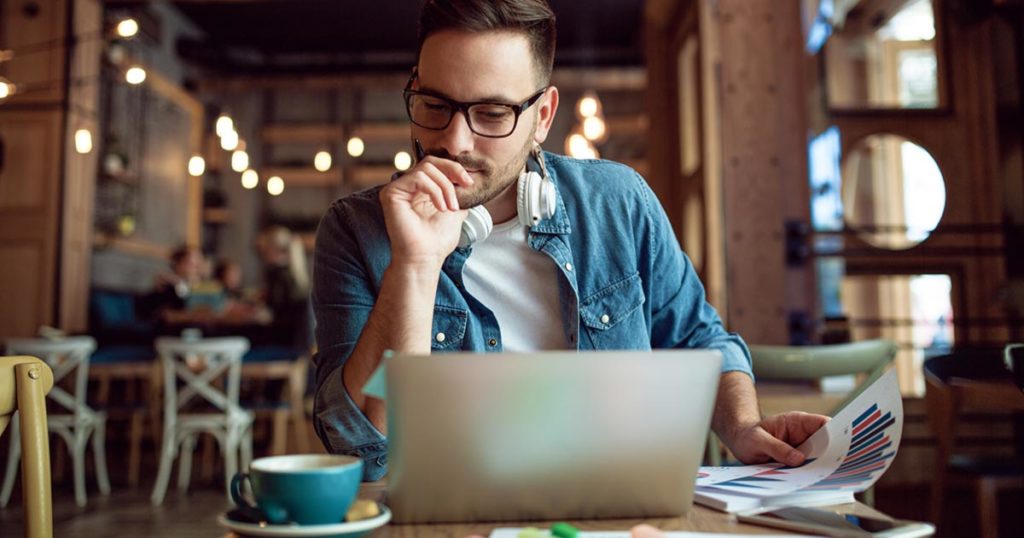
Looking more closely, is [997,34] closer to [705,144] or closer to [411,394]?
[705,144]

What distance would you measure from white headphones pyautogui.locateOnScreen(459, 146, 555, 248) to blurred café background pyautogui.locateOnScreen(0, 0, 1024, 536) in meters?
0.83

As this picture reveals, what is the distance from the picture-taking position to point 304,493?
64 centimetres

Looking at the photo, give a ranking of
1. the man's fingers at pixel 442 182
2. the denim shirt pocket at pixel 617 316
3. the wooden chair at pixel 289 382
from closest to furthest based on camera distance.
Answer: the man's fingers at pixel 442 182 → the denim shirt pocket at pixel 617 316 → the wooden chair at pixel 289 382

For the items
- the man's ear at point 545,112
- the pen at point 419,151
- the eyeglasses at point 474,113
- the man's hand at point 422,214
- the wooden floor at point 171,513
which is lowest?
the wooden floor at point 171,513

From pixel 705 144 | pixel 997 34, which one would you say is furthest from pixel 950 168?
pixel 705 144

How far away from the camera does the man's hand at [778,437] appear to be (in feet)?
3.20

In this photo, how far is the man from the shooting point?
1053 millimetres

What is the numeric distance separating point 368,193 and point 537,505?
0.76 m

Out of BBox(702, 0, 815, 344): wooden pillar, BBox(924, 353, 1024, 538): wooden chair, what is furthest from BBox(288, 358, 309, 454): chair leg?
BBox(924, 353, 1024, 538): wooden chair

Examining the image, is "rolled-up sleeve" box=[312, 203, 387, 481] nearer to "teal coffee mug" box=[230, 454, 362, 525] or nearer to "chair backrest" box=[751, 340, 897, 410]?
"teal coffee mug" box=[230, 454, 362, 525]

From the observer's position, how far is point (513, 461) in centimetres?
69

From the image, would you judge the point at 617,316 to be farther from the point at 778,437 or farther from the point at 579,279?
the point at 778,437

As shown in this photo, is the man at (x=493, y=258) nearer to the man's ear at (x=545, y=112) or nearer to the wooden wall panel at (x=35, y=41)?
the man's ear at (x=545, y=112)

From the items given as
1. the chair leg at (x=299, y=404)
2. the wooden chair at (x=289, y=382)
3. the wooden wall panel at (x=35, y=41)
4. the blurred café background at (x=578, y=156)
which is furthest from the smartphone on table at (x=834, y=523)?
the wooden wall panel at (x=35, y=41)
